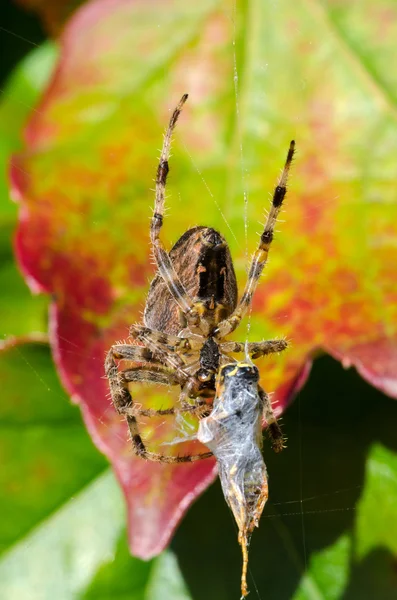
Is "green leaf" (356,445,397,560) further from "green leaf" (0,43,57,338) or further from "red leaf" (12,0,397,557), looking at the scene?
"green leaf" (0,43,57,338)

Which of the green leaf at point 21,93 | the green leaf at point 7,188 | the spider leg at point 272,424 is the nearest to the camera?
the spider leg at point 272,424

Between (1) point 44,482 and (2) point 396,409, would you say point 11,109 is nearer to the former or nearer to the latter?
(1) point 44,482

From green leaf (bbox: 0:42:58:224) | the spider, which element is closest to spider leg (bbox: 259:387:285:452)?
the spider

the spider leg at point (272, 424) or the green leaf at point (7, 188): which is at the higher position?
the green leaf at point (7, 188)

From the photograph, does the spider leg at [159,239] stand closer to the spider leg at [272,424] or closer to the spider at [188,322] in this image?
the spider at [188,322]

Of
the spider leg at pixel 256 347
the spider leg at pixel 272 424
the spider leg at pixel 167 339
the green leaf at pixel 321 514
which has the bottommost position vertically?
the green leaf at pixel 321 514

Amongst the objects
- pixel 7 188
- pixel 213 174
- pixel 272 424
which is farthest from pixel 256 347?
pixel 7 188

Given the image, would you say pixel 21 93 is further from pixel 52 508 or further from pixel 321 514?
pixel 321 514

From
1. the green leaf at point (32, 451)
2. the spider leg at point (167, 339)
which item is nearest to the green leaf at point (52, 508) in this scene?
the green leaf at point (32, 451)

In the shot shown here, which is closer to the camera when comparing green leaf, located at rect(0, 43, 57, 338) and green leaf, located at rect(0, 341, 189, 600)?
green leaf, located at rect(0, 341, 189, 600)
